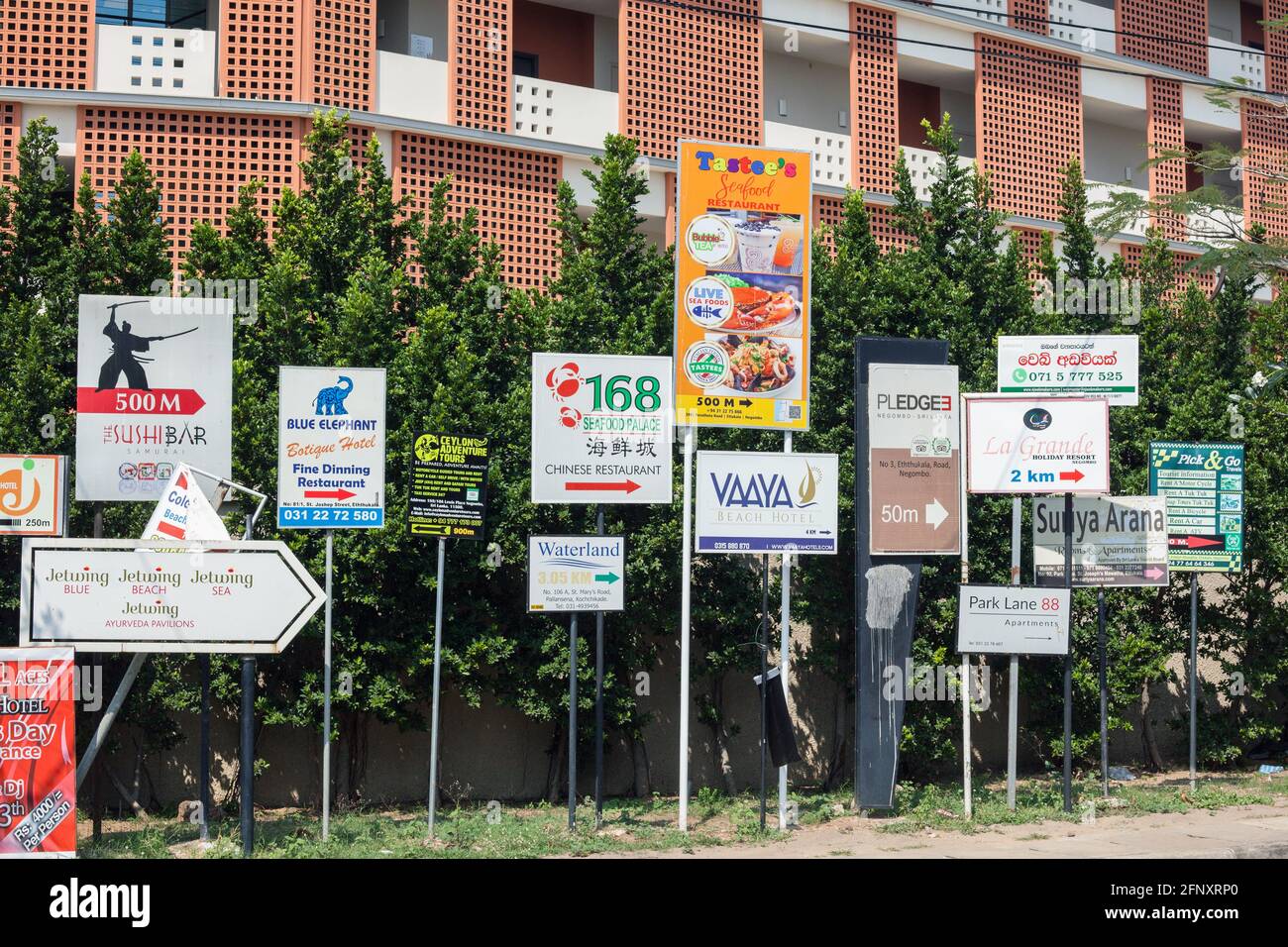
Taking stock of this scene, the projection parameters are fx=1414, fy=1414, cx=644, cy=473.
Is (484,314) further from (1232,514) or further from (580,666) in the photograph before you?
(1232,514)

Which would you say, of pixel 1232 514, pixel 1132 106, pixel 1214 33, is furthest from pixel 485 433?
pixel 1214 33

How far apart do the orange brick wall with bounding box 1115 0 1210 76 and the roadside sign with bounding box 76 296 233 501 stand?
74.4 ft

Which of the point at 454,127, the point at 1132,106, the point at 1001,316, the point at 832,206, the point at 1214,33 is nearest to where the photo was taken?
the point at 1001,316

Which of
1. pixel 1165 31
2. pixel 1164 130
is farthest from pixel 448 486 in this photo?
pixel 1165 31

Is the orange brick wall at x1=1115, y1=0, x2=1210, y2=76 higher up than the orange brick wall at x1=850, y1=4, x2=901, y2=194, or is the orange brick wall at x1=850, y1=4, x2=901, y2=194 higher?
the orange brick wall at x1=1115, y1=0, x2=1210, y2=76

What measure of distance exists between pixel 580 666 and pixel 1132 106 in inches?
791

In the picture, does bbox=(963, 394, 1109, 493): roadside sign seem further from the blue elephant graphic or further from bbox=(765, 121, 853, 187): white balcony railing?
bbox=(765, 121, 853, 187): white balcony railing

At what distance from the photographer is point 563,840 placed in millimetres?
14141

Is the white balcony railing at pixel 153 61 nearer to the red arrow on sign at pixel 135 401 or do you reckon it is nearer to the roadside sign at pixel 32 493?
the red arrow on sign at pixel 135 401

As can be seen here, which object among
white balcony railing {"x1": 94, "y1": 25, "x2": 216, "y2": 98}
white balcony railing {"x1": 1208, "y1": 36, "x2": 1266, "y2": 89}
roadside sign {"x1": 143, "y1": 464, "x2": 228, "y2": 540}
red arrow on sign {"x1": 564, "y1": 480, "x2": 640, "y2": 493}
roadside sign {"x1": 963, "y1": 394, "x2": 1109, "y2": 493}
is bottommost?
roadside sign {"x1": 143, "y1": 464, "x2": 228, "y2": 540}

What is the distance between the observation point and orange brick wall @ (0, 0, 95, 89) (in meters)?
20.8

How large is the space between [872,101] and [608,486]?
47.4ft

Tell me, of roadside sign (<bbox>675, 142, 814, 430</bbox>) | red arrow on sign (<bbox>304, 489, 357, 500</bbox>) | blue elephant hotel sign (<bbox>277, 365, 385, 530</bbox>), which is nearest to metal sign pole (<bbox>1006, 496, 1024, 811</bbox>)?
roadside sign (<bbox>675, 142, 814, 430</bbox>)

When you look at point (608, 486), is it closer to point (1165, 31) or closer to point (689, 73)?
point (689, 73)
